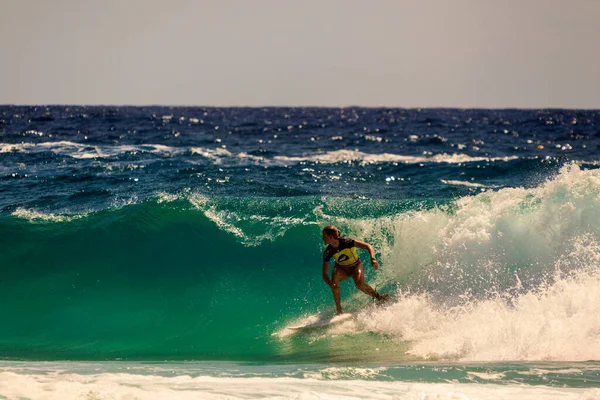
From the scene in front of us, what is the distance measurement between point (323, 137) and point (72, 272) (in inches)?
1123

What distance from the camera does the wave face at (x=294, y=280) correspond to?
7594 mm

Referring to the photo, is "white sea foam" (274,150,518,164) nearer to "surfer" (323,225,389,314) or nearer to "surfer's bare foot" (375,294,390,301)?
"surfer's bare foot" (375,294,390,301)

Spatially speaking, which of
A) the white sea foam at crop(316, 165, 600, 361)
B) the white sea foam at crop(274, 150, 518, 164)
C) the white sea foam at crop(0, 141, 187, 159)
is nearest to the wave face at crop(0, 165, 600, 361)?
the white sea foam at crop(316, 165, 600, 361)

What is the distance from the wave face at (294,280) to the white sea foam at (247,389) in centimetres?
164

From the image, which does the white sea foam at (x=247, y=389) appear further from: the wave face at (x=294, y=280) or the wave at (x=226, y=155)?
the wave at (x=226, y=155)

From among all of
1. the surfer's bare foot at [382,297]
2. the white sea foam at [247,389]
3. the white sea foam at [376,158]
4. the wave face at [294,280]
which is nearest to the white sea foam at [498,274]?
the wave face at [294,280]

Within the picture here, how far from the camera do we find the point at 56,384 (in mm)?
5535

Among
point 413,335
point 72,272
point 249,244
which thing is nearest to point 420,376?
point 413,335

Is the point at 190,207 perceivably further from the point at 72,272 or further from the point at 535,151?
the point at 535,151

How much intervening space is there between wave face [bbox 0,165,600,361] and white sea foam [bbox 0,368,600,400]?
5.39 feet

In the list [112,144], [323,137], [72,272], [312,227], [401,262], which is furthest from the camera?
[323,137]

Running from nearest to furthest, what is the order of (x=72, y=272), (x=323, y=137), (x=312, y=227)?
(x=72, y=272), (x=312, y=227), (x=323, y=137)

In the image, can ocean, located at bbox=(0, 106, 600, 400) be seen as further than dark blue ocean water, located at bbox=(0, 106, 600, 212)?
No

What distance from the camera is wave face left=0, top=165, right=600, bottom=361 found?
7594mm
